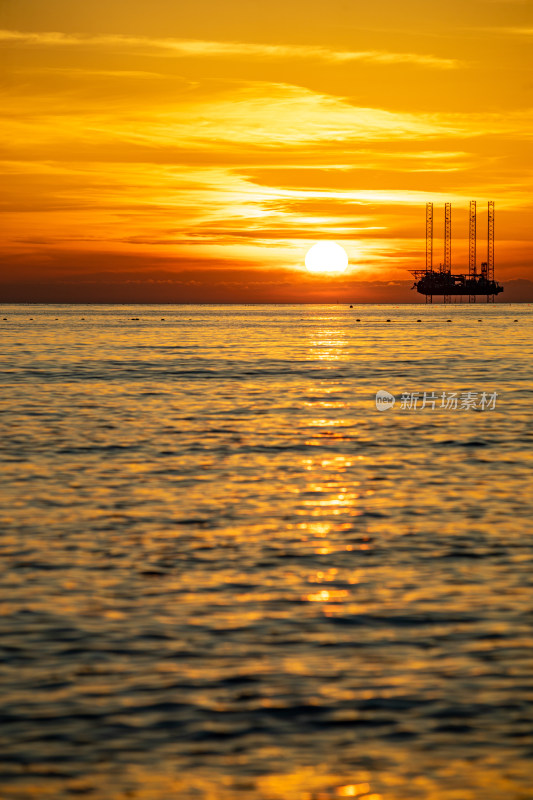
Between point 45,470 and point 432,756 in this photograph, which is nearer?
point 432,756

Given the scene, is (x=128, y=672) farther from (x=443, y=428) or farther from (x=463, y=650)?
(x=443, y=428)

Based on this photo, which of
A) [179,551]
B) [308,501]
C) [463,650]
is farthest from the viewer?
[308,501]

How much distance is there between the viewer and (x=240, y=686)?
436 inches

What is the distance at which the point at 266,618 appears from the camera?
1359 centimetres

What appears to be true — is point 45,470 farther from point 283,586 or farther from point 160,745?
point 160,745

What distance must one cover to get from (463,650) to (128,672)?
13.5 ft

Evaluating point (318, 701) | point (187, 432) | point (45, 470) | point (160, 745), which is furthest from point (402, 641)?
point (187, 432)

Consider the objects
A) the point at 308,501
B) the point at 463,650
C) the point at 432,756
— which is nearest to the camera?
the point at 432,756

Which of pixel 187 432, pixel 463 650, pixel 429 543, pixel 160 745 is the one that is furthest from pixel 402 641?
pixel 187 432

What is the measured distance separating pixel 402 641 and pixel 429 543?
5565 millimetres

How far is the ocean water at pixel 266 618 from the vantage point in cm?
926

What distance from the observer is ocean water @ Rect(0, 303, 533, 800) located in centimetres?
926

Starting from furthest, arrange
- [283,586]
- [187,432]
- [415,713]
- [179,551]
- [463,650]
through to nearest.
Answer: [187,432], [179,551], [283,586], [463,650], [415,713]

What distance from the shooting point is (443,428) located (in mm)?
37688
